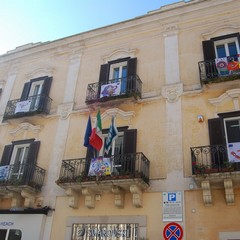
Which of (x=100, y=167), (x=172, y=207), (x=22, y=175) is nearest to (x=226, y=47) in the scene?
(x=172, y=207)

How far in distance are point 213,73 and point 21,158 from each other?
878 cm

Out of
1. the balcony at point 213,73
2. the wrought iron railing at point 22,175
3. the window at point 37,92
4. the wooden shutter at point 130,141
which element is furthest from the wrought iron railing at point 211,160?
the window at point 37,92

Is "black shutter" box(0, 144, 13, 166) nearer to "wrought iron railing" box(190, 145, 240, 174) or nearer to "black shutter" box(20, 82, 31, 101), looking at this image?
"black shutter" box(20, 82, 31, 101)

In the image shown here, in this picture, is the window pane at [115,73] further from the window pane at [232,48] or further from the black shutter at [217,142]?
the black shutter at [217,142]

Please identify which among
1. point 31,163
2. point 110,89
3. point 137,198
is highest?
point 110,89

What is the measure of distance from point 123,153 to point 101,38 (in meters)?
6.87

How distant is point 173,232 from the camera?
335 inches

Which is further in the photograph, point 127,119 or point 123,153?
point 127,119

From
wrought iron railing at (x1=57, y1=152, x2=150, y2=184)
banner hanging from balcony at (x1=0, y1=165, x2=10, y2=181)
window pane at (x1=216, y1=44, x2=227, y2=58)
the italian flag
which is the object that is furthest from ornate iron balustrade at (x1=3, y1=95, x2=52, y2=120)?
window pane at (x1=216, y1=44, x2=227, y2=58)

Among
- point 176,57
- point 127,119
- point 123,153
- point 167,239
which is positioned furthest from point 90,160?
point 176,57

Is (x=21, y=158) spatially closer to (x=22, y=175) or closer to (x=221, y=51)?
(x=22, y=175)

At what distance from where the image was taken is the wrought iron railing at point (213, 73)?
10.6 m

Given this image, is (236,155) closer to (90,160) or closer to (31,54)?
(90,160)

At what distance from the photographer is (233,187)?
28.8ft
